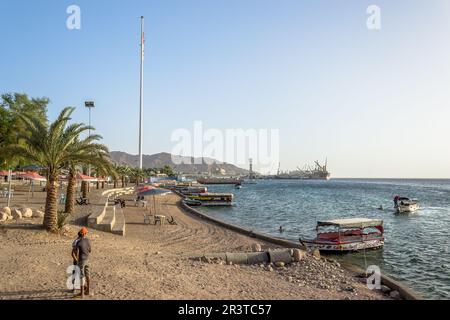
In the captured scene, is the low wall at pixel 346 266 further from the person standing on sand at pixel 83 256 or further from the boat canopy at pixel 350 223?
the person standing on sand at pixel 83 256

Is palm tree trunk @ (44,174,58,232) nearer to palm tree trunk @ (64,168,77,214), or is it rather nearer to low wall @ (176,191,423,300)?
palm tree trunk @ (64,168,77,214)

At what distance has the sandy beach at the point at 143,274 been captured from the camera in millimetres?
8681

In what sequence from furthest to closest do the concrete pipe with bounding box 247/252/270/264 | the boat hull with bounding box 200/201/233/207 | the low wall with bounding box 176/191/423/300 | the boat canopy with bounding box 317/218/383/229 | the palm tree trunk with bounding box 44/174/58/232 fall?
the boat hull with bounding box 200/201/233/207, the boat canopy with bounding box 317/218/383/229, the palm tree trunk with bounding box 44/174/58/232, the concrete pipe with bounding box 247/252/270/264, the low wall with bounding box 176/191/423/300

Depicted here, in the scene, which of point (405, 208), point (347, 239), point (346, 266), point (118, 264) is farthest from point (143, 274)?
point (405, 208)

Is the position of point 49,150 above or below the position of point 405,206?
above

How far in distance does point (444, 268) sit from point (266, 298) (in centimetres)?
1250

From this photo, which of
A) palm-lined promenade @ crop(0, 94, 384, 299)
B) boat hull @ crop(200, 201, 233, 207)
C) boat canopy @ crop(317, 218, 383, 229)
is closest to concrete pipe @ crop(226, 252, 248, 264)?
palm-lined promenade @ crop(0, 94, 384, 299)

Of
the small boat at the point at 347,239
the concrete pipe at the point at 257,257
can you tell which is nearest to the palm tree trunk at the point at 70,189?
the concrete pipe at the point at 257,257

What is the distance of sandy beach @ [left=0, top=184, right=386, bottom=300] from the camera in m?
8.68

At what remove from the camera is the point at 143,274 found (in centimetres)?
1020

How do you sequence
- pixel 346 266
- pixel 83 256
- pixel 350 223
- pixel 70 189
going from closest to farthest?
pixel 83 256, pixel 346 266, pixel 70 189, pixel 350 223

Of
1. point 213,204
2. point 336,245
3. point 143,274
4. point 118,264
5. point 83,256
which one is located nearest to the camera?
point 83,256

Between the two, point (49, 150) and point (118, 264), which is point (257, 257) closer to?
point (118, 264)

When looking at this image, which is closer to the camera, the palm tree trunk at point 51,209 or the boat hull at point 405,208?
the palm tree trunk at point 51,209
